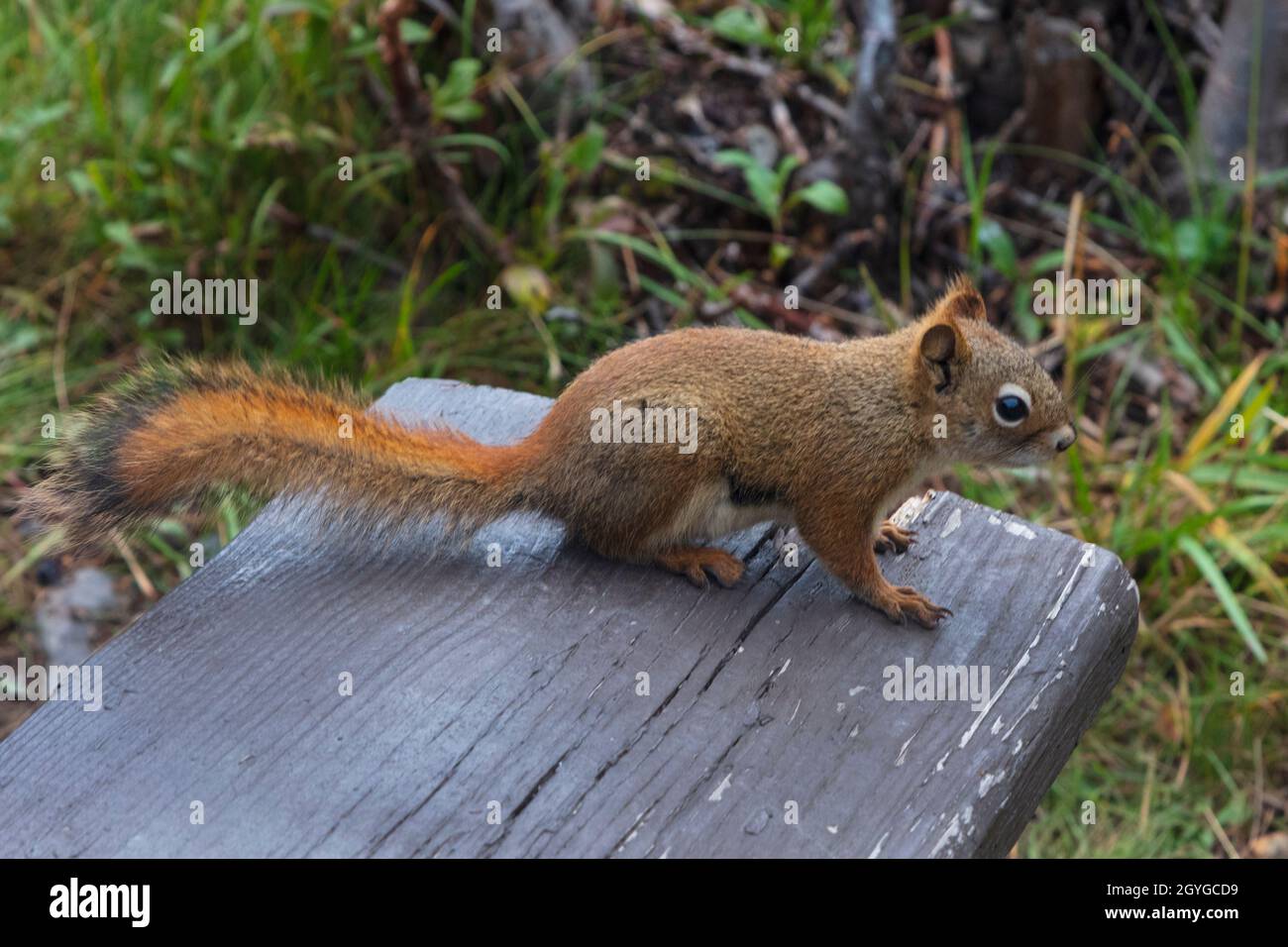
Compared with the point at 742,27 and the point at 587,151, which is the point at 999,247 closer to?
the point at 742,27

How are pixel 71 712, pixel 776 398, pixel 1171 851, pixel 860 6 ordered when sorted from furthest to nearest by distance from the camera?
pixel 860 6, pixel 1171 851, pixel 776 398, pixel 71 712

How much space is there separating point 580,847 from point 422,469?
0.78m

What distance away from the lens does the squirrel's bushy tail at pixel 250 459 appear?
2.04 m

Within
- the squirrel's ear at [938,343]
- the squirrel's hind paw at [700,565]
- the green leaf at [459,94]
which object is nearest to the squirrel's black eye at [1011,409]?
the squirrel's ear at [938,343]

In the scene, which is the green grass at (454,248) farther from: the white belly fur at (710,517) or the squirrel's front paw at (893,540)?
the white belly fur at (710,517)

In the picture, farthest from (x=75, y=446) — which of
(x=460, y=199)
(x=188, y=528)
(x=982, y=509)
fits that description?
(x=460, y=199)

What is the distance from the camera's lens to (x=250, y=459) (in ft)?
6.97

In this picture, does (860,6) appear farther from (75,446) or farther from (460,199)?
(75,446)

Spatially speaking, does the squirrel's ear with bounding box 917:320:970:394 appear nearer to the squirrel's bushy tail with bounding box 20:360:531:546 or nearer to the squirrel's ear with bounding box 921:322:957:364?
the squirrel's ear with bounding box 921:322:957:364

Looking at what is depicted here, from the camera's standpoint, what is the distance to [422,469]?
7.14 ft

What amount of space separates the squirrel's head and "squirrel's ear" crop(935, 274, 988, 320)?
111 mm

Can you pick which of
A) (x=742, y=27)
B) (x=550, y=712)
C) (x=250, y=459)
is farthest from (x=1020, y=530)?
(x=742, y=27)

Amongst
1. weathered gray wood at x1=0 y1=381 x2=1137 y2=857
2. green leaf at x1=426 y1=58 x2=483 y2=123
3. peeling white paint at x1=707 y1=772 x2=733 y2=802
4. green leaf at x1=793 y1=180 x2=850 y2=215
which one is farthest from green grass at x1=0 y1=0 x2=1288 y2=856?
peeling white paint at x1=707 y1=772 x2=733 y2=802

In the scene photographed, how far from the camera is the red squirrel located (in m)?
2.08
